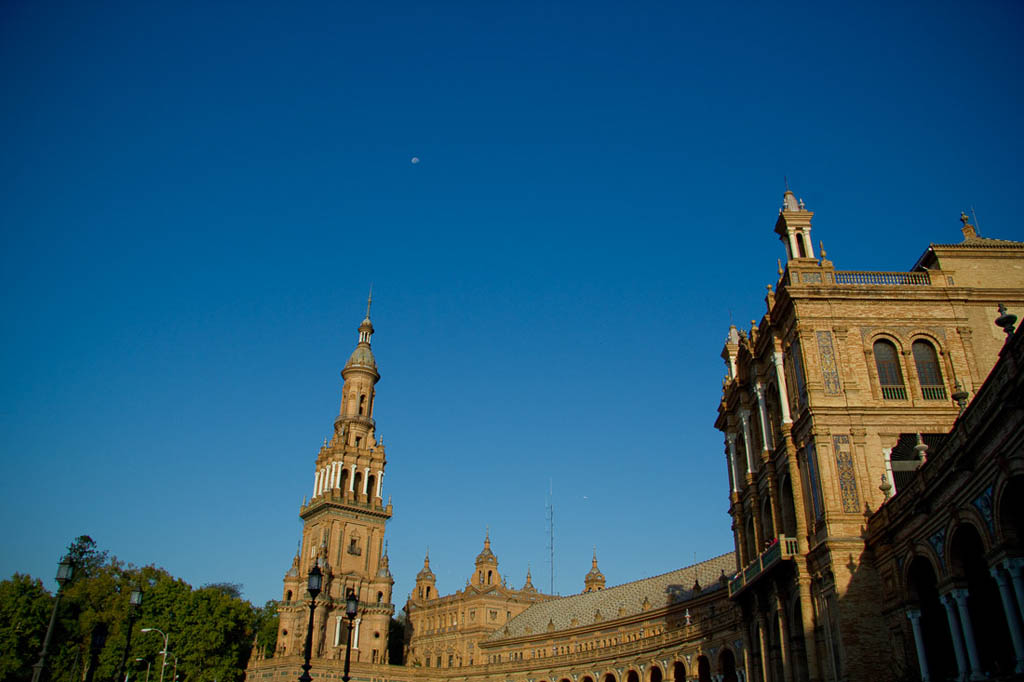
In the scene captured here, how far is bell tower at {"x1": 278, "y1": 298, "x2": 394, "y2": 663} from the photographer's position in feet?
274

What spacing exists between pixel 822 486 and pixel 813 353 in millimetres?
5723

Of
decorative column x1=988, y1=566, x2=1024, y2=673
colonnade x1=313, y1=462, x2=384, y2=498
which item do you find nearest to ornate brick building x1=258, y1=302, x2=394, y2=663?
colonnade x1=313, y1=462, x2=384, y2=498

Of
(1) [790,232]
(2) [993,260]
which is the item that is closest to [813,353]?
(1) [790,232]

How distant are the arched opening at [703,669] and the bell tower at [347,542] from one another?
120ft

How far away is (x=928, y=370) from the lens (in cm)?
3303

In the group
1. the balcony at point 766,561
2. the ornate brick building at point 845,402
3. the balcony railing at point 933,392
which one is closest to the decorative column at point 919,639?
the ornate brick building at point 845,402

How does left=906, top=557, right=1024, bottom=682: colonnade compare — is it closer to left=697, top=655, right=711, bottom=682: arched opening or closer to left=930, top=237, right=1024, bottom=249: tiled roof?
left=930, top=237, right=1024, bottom=249: tiled roof

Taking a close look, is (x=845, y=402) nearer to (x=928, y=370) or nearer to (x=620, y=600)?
(x=928, y=370)

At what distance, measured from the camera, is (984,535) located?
19.5 metres

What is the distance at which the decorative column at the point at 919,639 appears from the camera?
2442 cm

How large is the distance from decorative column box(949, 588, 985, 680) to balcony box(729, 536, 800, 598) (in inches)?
419

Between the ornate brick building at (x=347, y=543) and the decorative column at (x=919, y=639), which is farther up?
the ornate brick building at (x=347, y=543)

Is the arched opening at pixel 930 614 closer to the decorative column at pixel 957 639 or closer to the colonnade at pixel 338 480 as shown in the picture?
the decorative column at pixel 957 639

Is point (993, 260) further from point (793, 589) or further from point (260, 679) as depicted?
point (260, 679)
